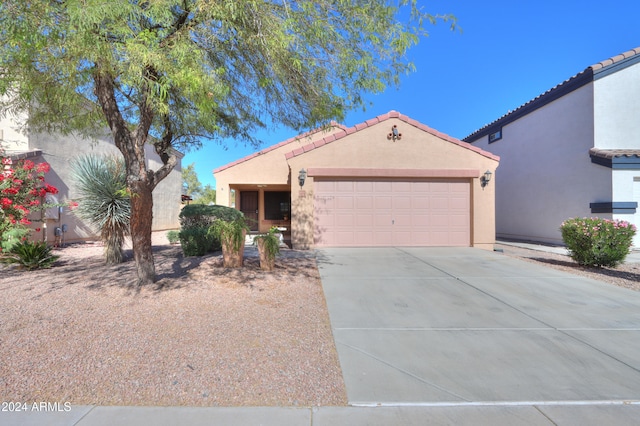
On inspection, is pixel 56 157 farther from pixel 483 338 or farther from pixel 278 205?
pixel 483 338

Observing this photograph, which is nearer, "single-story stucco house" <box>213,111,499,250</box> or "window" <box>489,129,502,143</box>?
"single-story stucco house" <box>213,111,499,250</box>

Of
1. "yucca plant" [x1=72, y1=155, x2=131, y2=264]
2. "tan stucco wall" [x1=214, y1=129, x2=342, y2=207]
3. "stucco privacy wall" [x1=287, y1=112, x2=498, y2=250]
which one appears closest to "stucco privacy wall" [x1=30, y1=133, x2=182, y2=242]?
"yucca plant" [x1=72, y1=155, x2=131, y2=264]

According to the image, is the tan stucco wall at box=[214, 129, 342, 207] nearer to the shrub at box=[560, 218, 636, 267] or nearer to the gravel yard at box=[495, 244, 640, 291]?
the gravel yard at box=[495, 244, 640, 291]

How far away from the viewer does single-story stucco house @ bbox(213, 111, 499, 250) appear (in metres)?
11.0

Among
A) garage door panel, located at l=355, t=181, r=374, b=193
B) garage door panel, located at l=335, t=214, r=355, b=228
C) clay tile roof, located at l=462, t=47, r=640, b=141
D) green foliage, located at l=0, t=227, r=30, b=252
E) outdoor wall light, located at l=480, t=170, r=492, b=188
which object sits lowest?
green foliage, located at l=0, t=227, r=30, b=252

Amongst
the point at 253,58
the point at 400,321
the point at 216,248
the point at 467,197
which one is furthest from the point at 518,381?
the point at 467,197

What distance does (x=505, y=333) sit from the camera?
12.8 ft

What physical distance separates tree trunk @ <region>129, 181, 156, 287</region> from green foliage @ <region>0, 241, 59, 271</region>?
3.45 m

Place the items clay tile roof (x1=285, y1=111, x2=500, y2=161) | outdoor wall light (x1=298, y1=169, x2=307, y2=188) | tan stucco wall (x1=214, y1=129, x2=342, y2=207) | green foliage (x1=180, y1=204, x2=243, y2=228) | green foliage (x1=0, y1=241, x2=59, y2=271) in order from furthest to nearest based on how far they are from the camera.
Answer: tan stucco wall (x1=214, y1=129, x2=342, y2=207) < clay tile roof (x1=285, y1=111, x2=500, y2=161) < outdoor wall light (x1=298, y1=169, x2=307, y2=188) < green foliage (x1=180, y1=204, x2=243, y2=228) < green foliage (x1=0, y1=241, x2=59, y2=271)

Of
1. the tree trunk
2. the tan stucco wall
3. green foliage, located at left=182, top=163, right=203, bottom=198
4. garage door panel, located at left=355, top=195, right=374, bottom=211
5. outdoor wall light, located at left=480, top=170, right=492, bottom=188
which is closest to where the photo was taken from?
the tree trunk

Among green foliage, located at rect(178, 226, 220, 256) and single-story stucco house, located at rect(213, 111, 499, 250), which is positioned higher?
single-story stucco house, located at rect(213, 111, 499, 250)

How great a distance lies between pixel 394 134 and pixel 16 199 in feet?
36.6

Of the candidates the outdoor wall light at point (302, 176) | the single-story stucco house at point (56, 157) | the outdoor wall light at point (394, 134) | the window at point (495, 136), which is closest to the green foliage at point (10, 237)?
the single-story stucco house at point (56, 157)

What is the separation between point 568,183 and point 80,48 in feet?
51.0
